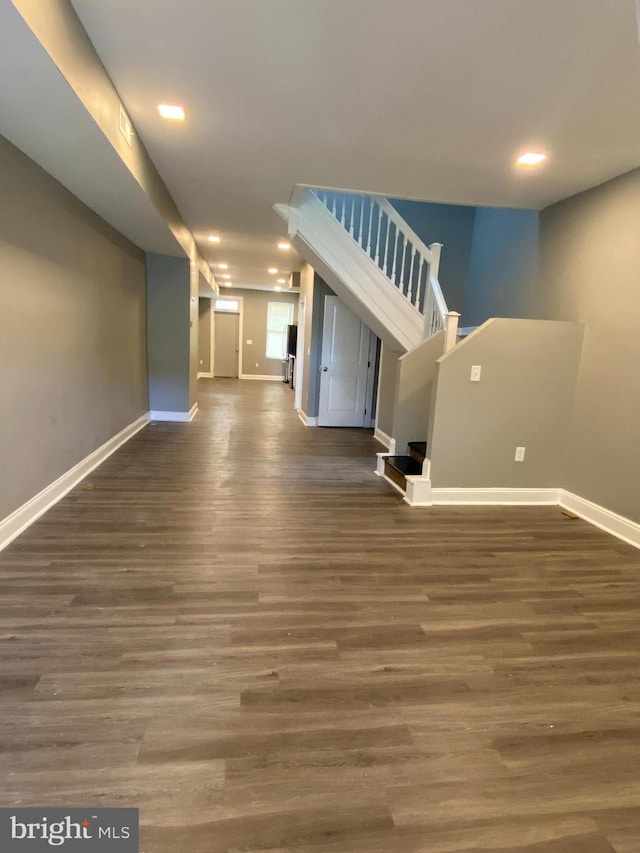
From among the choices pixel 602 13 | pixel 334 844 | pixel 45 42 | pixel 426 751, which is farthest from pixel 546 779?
pixel 45 42

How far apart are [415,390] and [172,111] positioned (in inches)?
121

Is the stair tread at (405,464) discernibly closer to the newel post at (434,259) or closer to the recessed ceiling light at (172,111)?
the newel post at (434,259)

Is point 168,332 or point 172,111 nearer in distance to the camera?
point 172,111

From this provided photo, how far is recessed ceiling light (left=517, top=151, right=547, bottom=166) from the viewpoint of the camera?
3063 millimetres

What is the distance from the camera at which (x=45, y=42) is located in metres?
1.75

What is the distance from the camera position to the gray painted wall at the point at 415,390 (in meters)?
4.39

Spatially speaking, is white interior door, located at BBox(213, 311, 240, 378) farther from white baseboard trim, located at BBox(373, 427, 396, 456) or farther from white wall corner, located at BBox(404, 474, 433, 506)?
white wall corner, located at BBox(404, 474, 433, 506)

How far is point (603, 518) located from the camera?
3.56 metres

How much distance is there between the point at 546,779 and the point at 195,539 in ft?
7.27

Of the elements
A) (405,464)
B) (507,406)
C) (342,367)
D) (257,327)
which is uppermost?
(257,327)

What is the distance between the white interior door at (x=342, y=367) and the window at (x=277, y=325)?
6697mm

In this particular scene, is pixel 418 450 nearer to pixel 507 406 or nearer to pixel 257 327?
pixel 507 406

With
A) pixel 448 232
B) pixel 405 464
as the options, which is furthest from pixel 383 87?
pixel 448 232

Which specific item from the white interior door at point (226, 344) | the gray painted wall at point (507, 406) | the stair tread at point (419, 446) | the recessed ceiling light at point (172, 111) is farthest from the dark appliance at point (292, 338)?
the recessed ceiling light at point (172, 111)
